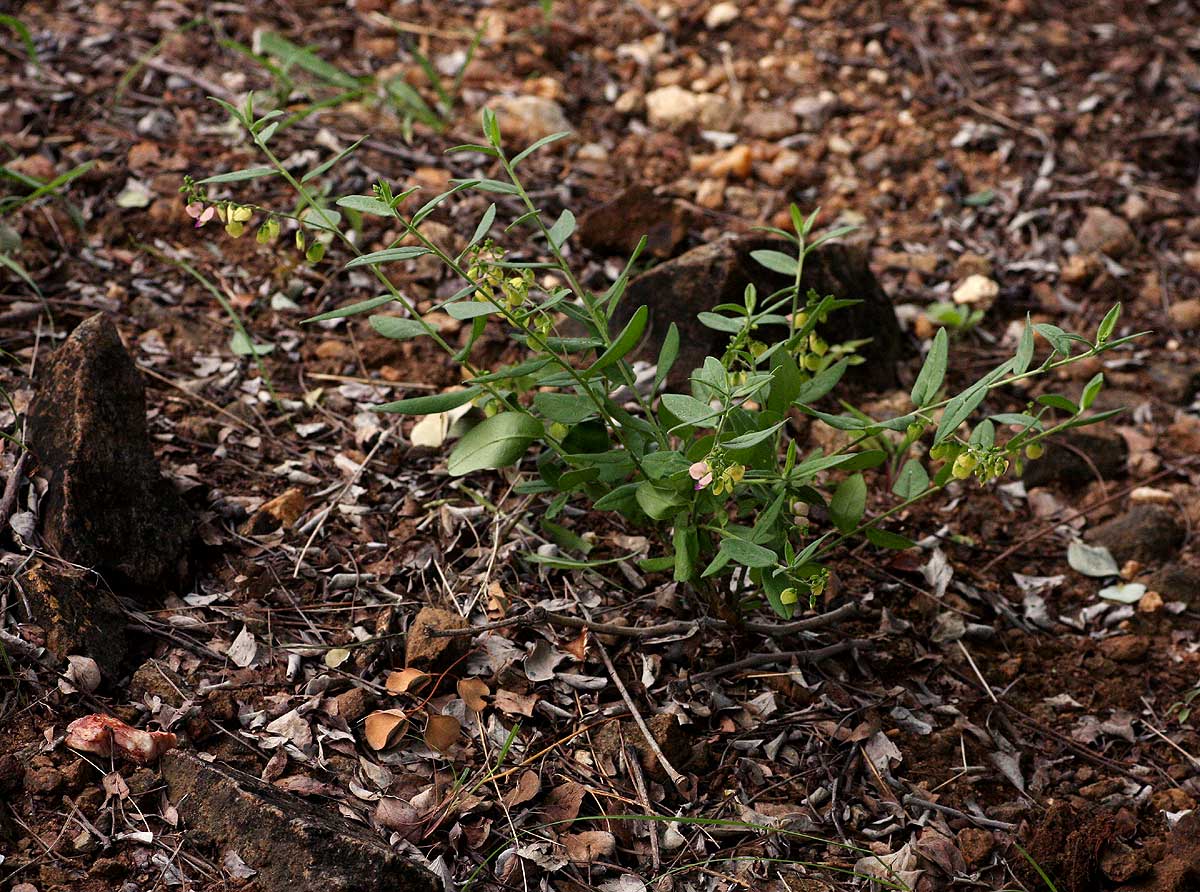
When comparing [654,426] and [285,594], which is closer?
[654,426]

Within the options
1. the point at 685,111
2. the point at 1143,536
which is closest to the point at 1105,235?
the point at 1143,536

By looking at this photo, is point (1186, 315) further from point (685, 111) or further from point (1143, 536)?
point (685, 111)

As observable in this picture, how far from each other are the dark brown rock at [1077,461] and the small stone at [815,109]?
1642mm

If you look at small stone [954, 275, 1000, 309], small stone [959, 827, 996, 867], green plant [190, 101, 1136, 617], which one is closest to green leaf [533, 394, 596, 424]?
green plant [190, 101, 1136, 617]

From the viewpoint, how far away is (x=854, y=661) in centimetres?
248

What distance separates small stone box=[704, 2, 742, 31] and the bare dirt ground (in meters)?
0.04

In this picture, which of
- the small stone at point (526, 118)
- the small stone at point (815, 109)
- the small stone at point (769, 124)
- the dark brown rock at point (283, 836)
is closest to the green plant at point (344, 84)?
the small stone at point (526, 118)

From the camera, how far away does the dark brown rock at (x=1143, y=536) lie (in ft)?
9.43

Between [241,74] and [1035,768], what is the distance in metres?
3.40

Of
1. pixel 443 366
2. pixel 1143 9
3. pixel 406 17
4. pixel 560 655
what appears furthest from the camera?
pixel 1143 9

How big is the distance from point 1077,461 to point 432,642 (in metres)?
1.97

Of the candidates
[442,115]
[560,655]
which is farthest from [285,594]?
[442,115]

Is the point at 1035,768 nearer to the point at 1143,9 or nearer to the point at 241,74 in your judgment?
the point at 241,74

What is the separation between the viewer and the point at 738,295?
299 centimetres
